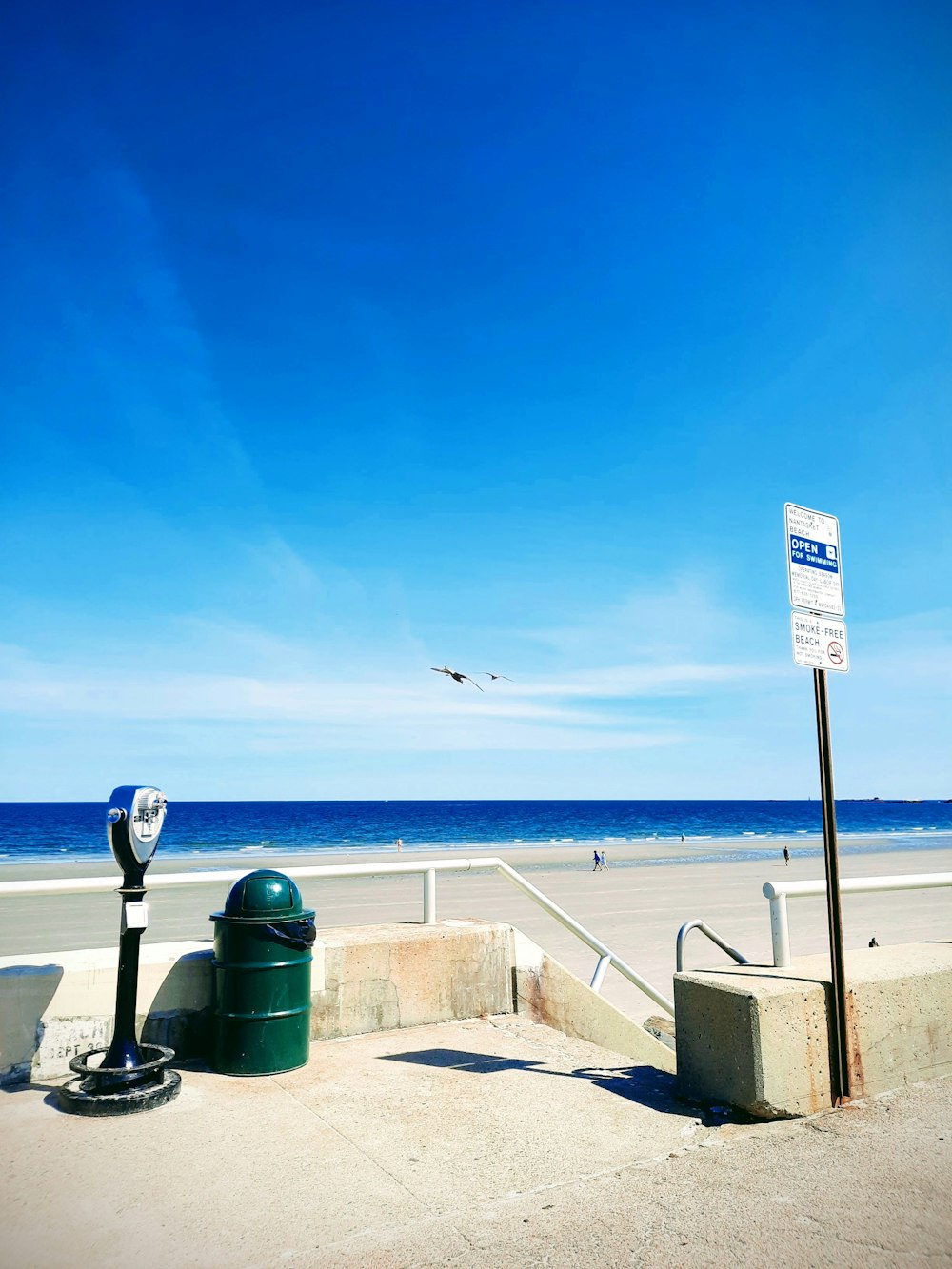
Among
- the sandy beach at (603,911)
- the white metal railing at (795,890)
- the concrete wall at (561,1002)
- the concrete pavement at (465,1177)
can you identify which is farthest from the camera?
the sandy beach at (603,911)

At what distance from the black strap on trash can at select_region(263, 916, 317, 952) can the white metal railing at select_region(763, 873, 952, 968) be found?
238 cm

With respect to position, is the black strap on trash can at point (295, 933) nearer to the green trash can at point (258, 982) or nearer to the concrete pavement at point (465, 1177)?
the green trash can at point (258, 982)

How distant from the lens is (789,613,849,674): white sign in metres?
4.45

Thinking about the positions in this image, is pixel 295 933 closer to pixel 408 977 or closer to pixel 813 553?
pixel 408 977

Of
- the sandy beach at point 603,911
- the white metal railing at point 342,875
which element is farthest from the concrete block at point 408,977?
the sandy beach at point 603,911

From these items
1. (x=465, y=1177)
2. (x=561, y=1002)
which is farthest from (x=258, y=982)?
(x=561, y=1002)

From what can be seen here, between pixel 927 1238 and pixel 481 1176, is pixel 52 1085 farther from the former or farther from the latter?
pixel 927 1238

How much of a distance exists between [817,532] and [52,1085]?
489 cm

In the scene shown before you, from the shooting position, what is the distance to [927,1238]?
2.91m

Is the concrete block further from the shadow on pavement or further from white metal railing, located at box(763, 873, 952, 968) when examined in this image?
white metal railing, located at box(763, 873, 952, 968)

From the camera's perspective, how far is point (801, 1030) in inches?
158

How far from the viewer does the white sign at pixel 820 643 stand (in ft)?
14.6

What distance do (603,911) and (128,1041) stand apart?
17061 mm

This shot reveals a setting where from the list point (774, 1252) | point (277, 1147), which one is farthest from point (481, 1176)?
point (774, 1252)
